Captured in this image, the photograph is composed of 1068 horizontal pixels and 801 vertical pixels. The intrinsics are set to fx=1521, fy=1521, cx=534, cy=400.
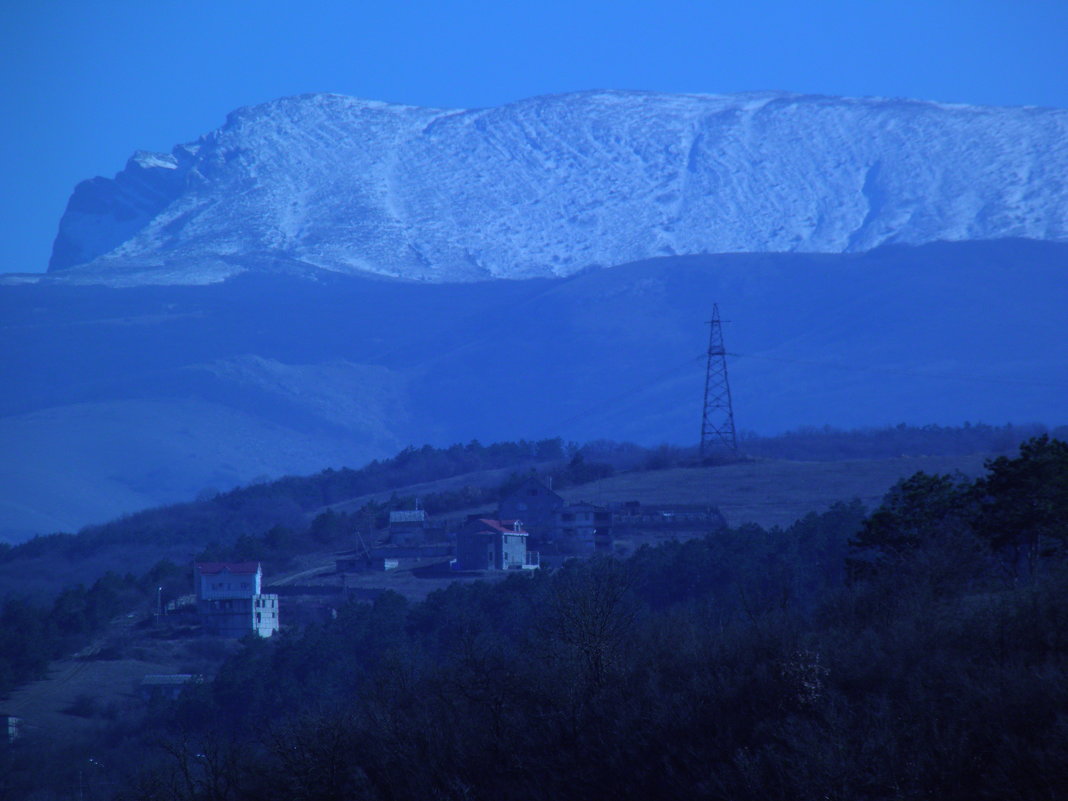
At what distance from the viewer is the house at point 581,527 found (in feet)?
179

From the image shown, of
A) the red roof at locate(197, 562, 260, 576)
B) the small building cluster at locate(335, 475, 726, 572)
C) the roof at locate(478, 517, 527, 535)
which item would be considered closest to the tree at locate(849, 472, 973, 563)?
the small building cluster at locate(335, 475, 726, 572)

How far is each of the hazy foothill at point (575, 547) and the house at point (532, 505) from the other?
0.19 m

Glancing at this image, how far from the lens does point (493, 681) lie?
22844 mm

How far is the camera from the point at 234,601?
48.0 meters

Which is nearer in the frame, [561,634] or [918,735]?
[918,735]

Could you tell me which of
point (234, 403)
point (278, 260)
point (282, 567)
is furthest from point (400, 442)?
point (282, 567)

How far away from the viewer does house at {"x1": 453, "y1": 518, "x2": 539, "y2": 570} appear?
52125 mm

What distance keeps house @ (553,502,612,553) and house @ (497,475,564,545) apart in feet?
2.65

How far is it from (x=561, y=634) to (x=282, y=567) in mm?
36049

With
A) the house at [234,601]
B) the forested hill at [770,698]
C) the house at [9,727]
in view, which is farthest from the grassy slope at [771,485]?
the house at [9,727]

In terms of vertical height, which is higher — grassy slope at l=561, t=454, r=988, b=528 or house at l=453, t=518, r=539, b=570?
grassy slope at l=561, t=454, r=988, b=528

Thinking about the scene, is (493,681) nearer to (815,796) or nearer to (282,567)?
(815,796)

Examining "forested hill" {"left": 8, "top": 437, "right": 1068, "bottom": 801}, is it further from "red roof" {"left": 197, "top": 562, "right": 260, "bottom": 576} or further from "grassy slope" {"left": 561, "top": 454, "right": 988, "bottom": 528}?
"grassy slope" {"left": 561, "top": 454, "right": 988, "bottom": 528}

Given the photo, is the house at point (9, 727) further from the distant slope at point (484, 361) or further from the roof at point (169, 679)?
the distant slope at point (484, 361)
